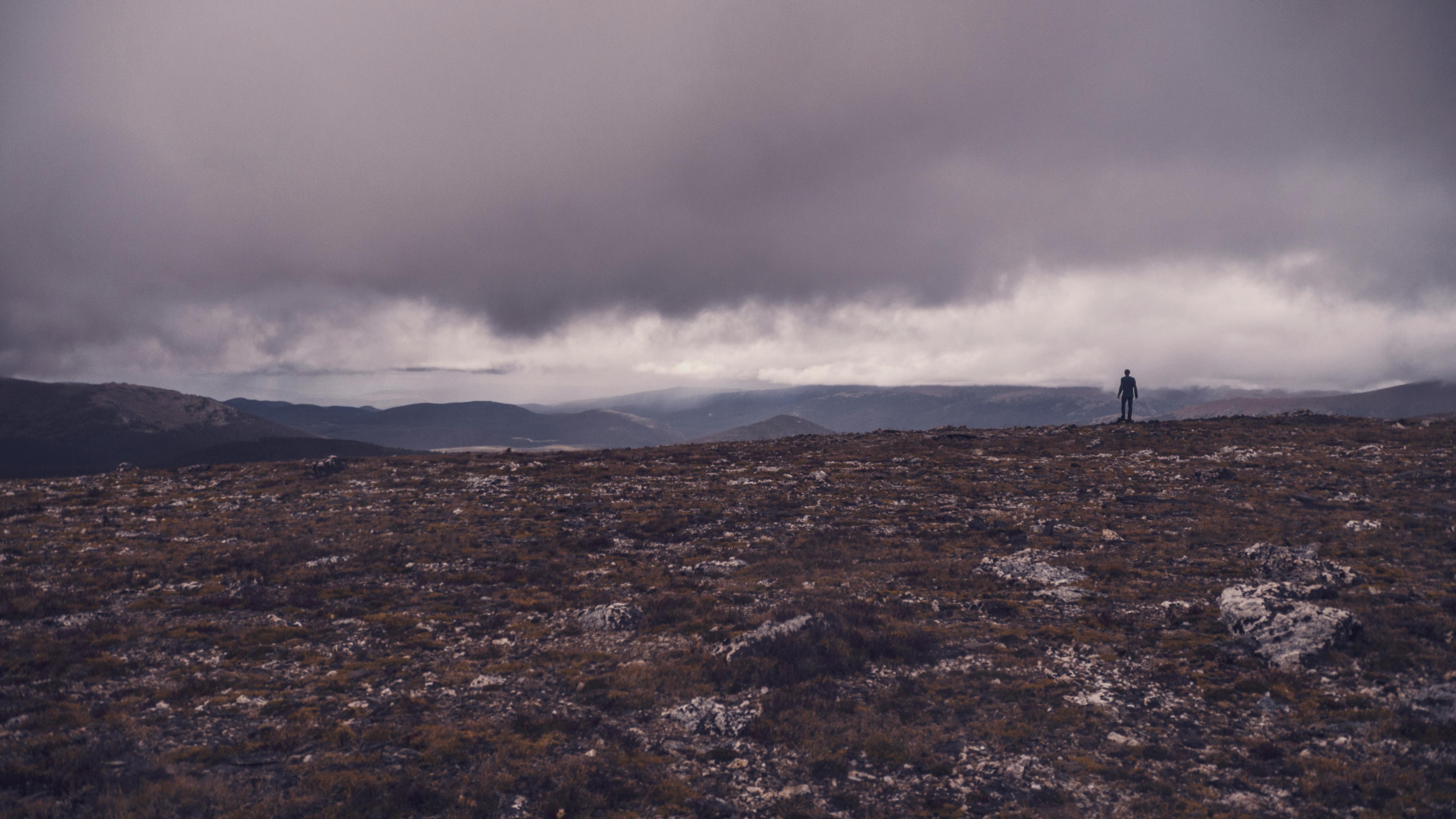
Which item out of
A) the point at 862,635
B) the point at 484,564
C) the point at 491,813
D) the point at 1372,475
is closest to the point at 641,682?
the point at 491,813

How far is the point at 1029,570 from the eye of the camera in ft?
93.2

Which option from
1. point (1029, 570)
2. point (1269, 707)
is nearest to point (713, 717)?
point (1269, 707)

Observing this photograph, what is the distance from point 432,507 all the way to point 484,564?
14218 mm

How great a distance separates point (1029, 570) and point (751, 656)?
15.7 meters

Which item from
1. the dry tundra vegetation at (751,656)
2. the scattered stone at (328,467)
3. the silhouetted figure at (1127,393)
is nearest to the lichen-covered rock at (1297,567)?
the dry tundra vegetation at (751,656)

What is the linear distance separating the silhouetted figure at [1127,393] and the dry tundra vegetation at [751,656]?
23.8m

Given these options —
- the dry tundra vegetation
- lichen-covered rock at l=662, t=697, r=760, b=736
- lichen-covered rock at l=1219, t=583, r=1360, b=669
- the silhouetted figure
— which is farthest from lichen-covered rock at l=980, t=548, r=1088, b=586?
the silhouetted figure

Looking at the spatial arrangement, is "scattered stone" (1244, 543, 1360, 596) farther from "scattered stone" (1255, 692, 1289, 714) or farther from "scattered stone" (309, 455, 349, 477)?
"scattered stone" (309, 455, 349, 477)

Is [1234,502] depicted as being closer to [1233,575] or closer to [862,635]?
[1233,575]

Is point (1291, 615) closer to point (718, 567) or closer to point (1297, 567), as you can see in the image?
point (1297, 567)

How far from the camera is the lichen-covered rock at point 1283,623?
1842cm

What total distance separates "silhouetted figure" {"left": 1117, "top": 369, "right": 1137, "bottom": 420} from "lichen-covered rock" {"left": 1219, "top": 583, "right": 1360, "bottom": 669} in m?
46.8

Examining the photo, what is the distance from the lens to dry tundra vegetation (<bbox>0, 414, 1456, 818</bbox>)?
1362 centimetres

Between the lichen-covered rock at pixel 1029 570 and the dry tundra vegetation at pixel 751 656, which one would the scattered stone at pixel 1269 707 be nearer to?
the dry tundra vegetation at pixel 751 656
